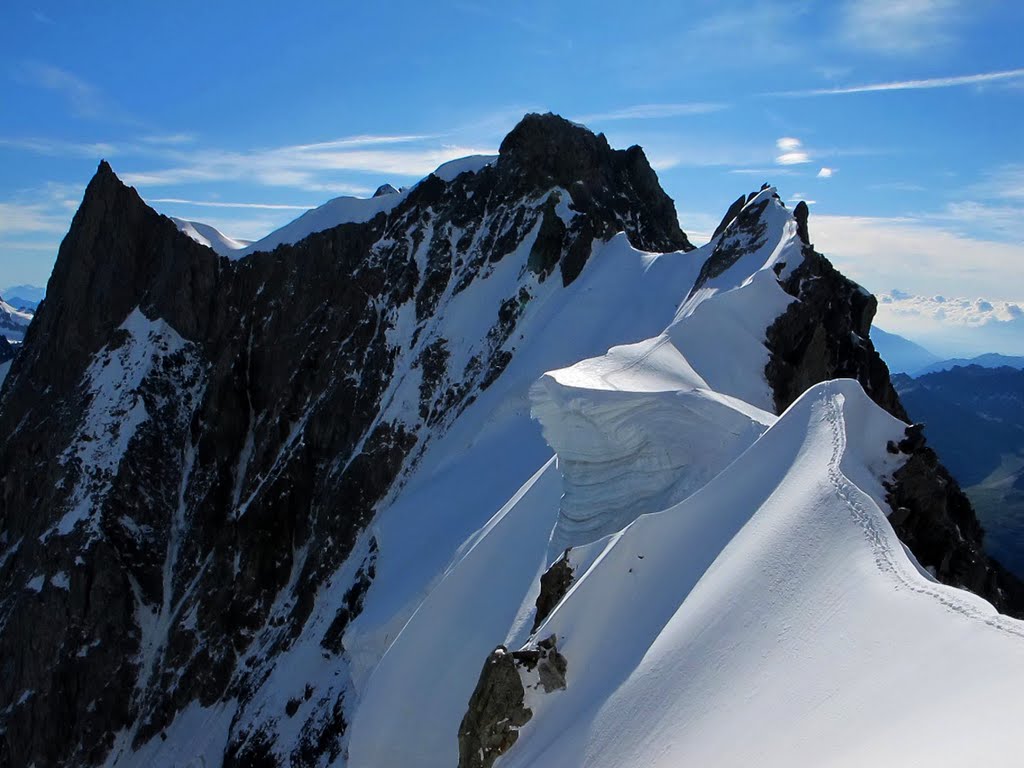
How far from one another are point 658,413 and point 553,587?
644 cm

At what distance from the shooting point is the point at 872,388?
37.4m

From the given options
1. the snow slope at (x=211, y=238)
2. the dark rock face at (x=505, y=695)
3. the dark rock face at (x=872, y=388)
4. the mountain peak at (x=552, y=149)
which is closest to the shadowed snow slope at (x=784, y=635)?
the dark rock face at (x=505, y=695)

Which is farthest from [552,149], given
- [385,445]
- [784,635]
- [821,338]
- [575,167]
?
[784,635]

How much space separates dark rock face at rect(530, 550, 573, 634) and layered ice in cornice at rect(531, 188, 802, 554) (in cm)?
260

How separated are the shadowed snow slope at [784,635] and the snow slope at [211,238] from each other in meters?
74.7

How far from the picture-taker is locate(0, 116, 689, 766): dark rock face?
58594 mm

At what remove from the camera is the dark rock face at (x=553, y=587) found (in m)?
20.2

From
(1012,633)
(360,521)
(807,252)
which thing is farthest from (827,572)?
(360,521)

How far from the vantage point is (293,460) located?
217 ft

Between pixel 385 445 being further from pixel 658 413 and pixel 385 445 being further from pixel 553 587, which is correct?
pixel 553 587

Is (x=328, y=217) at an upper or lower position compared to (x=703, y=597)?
upper

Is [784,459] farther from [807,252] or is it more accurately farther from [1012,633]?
[807,252]

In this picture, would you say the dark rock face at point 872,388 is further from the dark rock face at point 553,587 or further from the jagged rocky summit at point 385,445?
the dark rock face at point 553,587

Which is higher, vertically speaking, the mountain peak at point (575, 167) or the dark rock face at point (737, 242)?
the mountain peak at point (575, 167)
